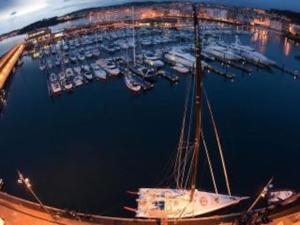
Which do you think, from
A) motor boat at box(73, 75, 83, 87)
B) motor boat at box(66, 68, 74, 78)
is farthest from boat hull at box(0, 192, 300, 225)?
motor boat at box(66, 68, 74, 78)

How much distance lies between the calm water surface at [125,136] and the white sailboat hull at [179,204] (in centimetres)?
769

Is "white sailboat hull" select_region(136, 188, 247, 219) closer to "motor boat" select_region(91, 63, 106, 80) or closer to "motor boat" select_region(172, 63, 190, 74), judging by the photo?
"motor boat" select_region(172, 63, 190, 74)

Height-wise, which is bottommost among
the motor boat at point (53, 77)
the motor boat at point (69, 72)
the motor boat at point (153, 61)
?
the motor boat at point (53, 77)

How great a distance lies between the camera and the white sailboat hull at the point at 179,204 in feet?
85.9

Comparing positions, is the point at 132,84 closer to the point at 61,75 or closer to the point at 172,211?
the point at 61,75

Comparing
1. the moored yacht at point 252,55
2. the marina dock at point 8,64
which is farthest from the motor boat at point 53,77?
the moored yacht at point 252,55

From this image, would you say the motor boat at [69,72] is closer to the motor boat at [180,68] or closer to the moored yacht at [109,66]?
the moored yacht at [109,66]

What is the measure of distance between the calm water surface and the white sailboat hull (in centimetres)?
769

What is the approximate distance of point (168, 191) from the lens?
90.3 ft

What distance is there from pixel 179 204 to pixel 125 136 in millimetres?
22539

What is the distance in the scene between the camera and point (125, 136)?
48.2 meters

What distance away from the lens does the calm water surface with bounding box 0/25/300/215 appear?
124ft

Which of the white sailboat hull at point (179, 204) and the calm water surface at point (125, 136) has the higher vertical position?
the white sailboat hull at point (179, 204)

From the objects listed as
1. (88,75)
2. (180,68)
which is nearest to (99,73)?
(88,75)
